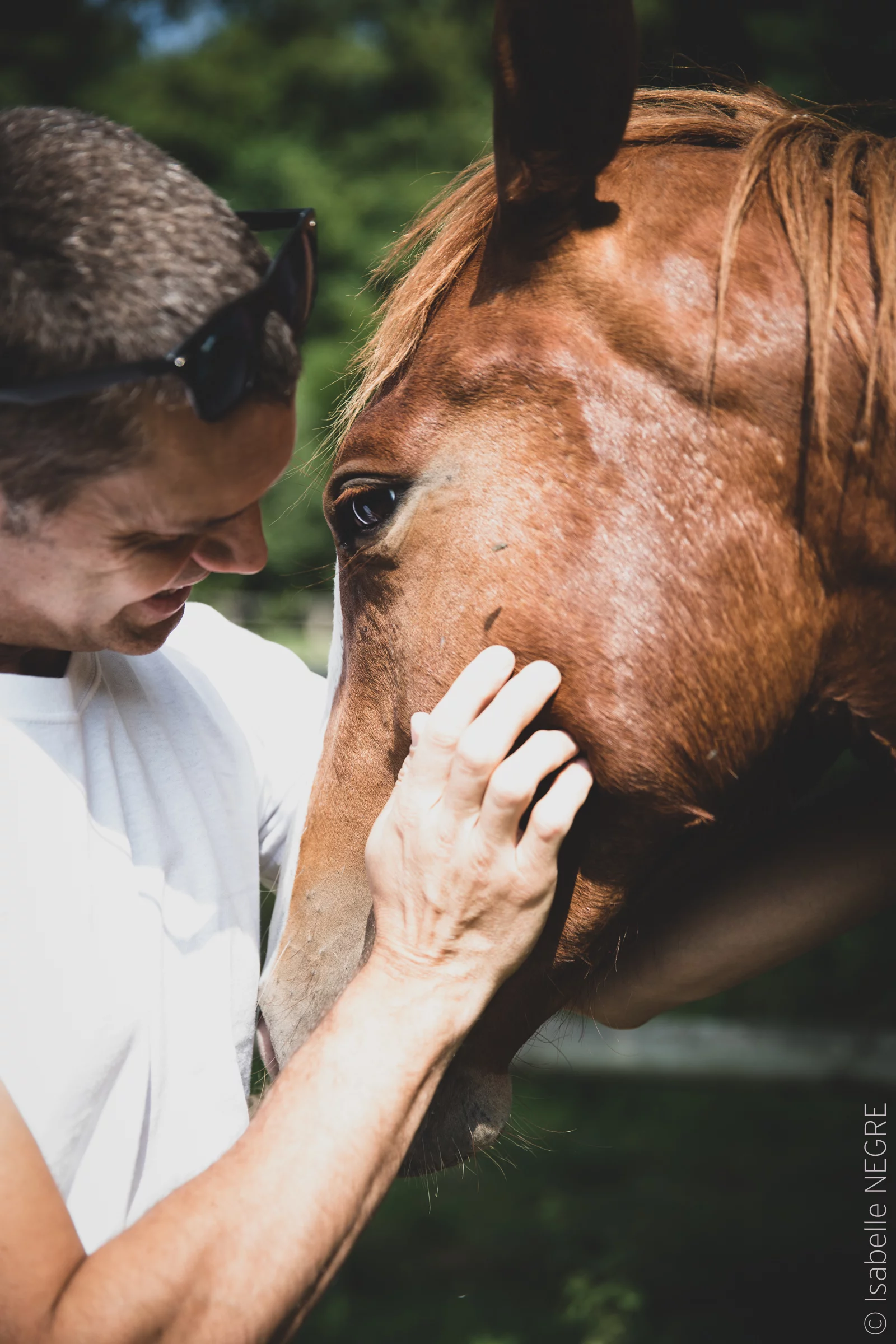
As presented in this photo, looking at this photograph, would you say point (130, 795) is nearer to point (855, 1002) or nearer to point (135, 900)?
point (135, 900)

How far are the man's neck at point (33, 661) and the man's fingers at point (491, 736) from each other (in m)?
0.61

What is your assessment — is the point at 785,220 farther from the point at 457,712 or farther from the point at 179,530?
the point at 179,530

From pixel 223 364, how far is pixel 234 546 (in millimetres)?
296

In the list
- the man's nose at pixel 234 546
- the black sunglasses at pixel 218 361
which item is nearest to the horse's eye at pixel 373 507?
the man's nose at pixel 234 546

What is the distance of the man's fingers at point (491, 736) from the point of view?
4.32ft

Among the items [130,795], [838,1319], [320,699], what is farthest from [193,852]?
[838,1319]

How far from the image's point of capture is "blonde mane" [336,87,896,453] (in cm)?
130

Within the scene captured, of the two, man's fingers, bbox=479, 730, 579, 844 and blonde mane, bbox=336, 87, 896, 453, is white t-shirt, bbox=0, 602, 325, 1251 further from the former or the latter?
blonde mane, bbox=336, 87, 896, 453

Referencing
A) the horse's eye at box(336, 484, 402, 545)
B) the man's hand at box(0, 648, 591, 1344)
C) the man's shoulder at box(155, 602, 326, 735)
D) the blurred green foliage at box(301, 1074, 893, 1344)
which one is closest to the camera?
the man's hand at box(0, 648, 591, 1344)

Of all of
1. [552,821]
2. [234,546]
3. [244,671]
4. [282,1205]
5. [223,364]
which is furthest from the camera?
[244,671]

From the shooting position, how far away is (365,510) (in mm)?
1569

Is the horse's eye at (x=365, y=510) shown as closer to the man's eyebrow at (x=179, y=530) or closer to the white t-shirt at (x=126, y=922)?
the man's eyebrow at (x=179, y=530)

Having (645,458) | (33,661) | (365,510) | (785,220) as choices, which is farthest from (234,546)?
(785,220)

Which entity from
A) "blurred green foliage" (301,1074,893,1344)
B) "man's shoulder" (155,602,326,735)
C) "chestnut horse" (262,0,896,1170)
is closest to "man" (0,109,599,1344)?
"chestnut horse" (262,0,896,1170)
